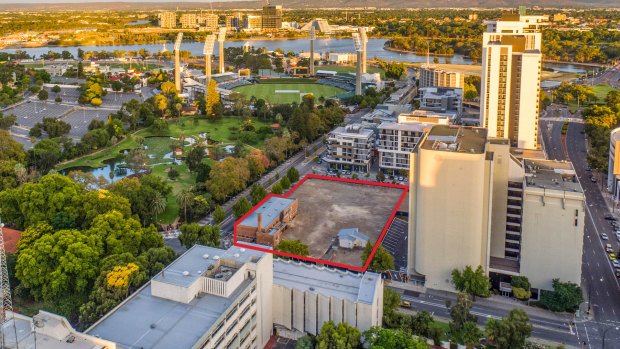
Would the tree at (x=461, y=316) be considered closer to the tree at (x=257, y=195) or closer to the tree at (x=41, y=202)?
the tree at (x=257, y=195)

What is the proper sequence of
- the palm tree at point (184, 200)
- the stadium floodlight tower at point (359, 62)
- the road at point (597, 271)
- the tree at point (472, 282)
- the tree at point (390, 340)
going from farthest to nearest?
the stadium floodlight tower at point (359, 62) → the palm tree at point (184, 200) → the tree at point (472, 282) → the road at point (597, 271) → the tree at point (390, 340)

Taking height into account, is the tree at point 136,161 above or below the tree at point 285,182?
above

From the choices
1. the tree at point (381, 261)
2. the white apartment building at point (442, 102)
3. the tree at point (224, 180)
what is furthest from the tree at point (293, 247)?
Result: the white apartment building at point (442, 102)

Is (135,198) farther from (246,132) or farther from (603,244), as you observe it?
(603,244)

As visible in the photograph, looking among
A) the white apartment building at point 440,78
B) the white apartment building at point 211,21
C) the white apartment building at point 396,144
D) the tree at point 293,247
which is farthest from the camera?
the white apartment building at point 211,21

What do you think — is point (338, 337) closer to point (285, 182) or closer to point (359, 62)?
point (285, 182)

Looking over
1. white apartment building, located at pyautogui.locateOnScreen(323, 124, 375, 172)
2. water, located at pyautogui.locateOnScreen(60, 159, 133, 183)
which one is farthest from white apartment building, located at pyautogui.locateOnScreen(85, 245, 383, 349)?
water, located at pyautogui.locateOnScreen(60, 159, 133, 183)
